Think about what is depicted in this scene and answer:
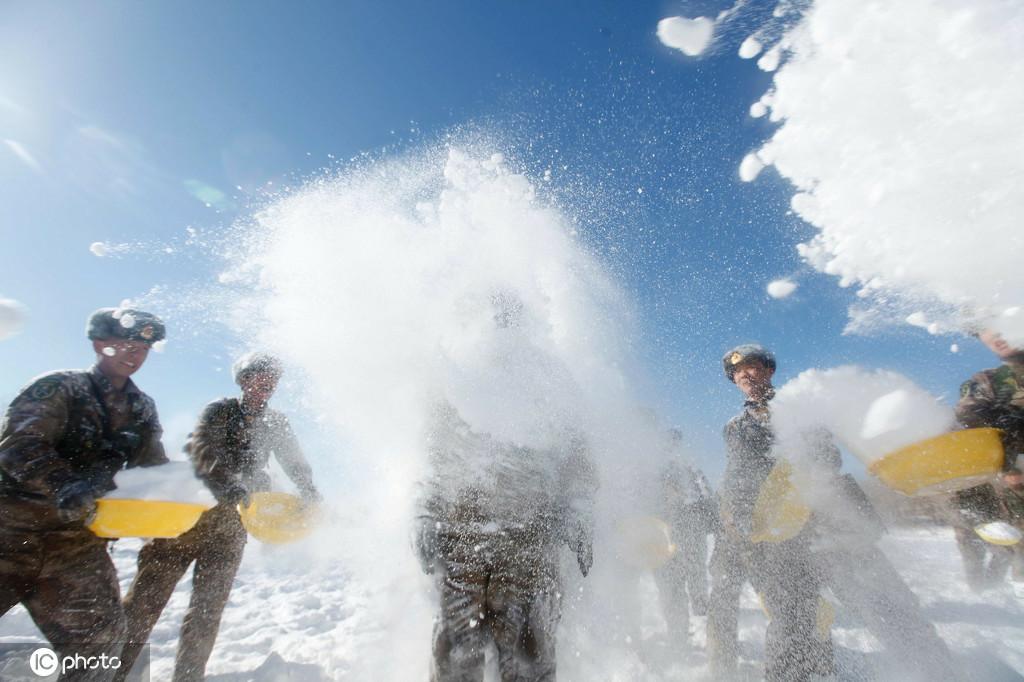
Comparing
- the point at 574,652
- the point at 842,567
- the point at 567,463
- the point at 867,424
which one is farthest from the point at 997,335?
the point at 574,652

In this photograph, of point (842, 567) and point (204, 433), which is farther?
point (842, 567)

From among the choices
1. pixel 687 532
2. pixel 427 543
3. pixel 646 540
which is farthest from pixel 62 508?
pixel 687 532

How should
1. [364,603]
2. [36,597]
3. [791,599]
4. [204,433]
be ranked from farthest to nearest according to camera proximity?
[364,603], [204,433], [791,599], [36,597]

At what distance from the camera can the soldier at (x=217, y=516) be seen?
10.5ft

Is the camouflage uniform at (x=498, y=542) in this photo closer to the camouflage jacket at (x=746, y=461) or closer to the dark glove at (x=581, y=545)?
the dark glove at (x=581, y=545)

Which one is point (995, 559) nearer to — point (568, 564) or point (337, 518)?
point (568, 564)

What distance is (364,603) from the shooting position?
→ 18.0 ft

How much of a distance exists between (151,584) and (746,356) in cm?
568

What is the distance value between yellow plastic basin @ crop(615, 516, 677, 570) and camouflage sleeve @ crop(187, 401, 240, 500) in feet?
13.1

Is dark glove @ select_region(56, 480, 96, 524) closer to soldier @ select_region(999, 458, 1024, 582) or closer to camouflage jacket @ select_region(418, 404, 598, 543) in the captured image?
camouflage jacket @ select_region(418, 404, 598, 543)

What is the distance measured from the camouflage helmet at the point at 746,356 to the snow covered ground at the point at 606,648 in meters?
2.72

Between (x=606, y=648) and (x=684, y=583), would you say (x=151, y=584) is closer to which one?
(x=606, y=648)

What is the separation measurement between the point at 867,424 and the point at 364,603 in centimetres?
619

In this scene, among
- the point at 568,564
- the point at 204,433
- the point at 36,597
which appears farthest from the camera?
the point at 568,564
